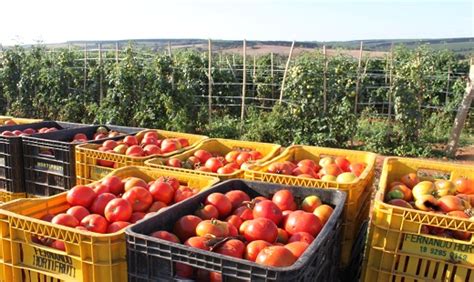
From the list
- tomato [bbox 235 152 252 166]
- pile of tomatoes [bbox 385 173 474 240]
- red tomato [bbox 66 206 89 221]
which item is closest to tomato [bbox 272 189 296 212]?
pile of tomatoes [bbox 385 173 474 240]

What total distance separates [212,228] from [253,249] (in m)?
0.24

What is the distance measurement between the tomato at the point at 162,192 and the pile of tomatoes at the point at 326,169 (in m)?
0.85

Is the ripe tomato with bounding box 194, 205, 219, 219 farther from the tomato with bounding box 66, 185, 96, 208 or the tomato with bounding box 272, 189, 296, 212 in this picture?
the tomato with bounding box 66, 185, 96, 208

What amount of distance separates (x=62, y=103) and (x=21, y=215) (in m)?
11.7

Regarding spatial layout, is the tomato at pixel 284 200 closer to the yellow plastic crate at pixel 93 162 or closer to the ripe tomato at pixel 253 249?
the ripe tomato at pixel 253 249

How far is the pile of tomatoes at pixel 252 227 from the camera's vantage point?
6.61ft

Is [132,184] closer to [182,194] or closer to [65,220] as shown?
[182,194]

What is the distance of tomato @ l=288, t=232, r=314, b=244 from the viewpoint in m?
2.27

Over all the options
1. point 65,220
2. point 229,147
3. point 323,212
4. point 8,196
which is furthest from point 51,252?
point 8,196

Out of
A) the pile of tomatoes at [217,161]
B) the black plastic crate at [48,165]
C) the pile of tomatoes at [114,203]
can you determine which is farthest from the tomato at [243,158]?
the black plastic crate at [48,165]

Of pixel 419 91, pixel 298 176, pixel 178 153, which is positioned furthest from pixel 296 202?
pixel 419 91

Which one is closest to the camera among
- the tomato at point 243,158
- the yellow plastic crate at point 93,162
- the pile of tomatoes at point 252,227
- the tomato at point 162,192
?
the pile of tomatoes at point 252,227

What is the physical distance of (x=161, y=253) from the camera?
76.0 inches

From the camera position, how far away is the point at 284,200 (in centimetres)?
266
